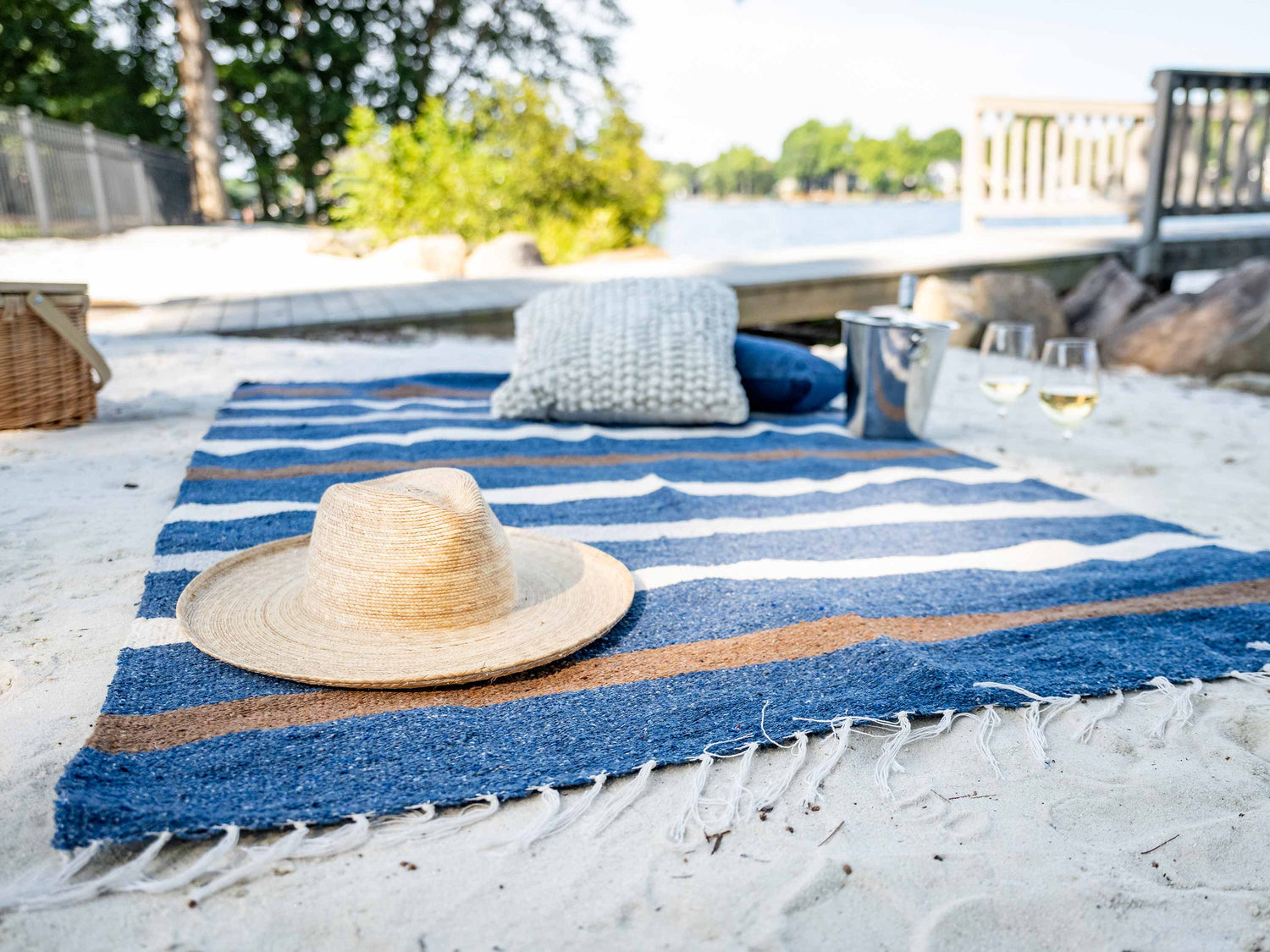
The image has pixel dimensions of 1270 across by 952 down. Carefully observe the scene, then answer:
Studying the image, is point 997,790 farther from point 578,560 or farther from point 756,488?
point 756,488

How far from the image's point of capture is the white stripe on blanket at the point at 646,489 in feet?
6.63

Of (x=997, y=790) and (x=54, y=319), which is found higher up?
(x=54, y=319)

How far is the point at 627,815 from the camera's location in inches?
42.3

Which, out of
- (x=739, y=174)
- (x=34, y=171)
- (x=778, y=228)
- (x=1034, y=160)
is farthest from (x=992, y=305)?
(x=739, y=174)

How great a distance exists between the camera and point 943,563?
190 centimetres

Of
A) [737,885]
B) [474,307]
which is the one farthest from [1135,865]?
[474,307]

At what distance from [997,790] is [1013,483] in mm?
1533

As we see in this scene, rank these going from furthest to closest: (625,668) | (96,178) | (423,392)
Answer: (96,178), (423,392), (625,668)

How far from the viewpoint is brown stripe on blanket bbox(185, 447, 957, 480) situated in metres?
2.32

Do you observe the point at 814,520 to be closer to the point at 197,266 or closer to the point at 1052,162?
the point at 1052,162

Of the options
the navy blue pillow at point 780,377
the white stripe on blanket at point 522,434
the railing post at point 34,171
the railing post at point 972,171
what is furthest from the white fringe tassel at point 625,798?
the railing post at point 34,171

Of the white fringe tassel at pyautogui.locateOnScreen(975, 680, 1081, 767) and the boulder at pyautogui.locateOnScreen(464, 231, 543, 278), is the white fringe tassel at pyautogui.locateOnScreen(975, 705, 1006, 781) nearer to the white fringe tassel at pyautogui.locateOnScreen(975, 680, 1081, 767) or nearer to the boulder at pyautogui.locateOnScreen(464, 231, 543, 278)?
the white fringe tassel at pyautogui.locateOnScreen(975, 680, 1081, 767)

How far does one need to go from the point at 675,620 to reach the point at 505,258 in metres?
6.09

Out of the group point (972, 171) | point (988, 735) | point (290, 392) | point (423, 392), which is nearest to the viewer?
point (988, 735)
